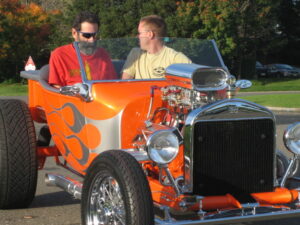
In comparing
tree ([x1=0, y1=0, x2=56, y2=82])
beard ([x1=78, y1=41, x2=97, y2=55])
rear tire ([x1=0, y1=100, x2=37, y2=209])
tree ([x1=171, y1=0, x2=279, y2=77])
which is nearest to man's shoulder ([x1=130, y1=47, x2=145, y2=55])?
beard ([x1=78, y1=41, x2=97, y2=55])

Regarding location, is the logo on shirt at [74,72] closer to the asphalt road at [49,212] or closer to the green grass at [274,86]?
the asphalt road at [49,212]

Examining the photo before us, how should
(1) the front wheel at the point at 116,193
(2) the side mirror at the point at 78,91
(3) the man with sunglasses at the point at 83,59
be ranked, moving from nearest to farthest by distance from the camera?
1. (1) the front wheel at the point at 116,193
2. (2) the side mirror at the point at 78,91
3. (3) the man with sunglasses at the point at 83,59

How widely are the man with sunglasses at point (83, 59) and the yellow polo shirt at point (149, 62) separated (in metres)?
0.17

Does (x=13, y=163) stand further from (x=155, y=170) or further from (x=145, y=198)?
(x=145, y=198)

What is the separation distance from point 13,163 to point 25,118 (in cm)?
43

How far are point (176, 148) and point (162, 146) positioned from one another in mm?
95

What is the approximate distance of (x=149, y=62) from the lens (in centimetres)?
538

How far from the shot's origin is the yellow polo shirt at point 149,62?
5328mm

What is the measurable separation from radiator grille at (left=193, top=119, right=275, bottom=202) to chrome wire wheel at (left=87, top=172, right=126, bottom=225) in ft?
1.97

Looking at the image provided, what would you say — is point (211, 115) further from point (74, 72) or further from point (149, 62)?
point (74, 72)

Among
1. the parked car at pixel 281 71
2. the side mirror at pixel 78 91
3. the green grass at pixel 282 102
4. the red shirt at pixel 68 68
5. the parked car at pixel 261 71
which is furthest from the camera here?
the parked car at pixel 261 71

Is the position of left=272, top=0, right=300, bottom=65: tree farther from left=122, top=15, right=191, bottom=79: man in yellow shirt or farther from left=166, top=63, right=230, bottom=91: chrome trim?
left=166, top=63, right=230, bottom=91: chrome trim

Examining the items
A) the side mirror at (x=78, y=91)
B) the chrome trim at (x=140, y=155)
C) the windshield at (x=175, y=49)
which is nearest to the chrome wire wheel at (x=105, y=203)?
the chrome trim at (x=140, y=155)

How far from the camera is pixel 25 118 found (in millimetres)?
5629
